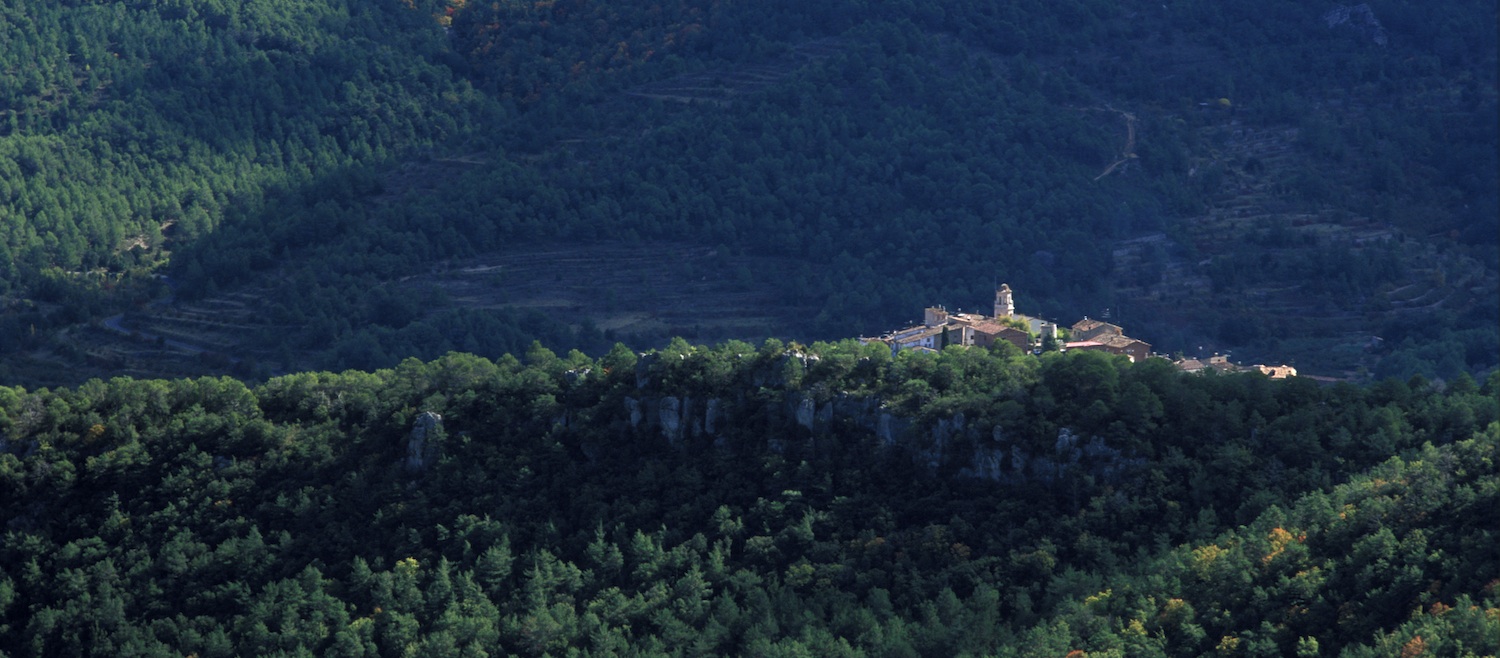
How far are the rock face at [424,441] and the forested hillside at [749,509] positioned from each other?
0.09 metres

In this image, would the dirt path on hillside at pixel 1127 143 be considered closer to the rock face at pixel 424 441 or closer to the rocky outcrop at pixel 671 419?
the rocky outcrop at pixel 671 419

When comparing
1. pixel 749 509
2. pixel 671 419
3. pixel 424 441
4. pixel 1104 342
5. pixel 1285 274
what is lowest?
pixel 1285 274

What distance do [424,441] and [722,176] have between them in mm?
44865

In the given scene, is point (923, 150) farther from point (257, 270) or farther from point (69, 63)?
point (69, 63)

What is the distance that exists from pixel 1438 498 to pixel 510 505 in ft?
68.9

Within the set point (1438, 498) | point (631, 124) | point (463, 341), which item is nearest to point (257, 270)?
point (463, 341)

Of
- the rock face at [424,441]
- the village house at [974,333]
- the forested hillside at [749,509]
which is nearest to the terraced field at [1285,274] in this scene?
the village house at [974,333]

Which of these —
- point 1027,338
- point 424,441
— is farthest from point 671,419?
A: point 1027,338

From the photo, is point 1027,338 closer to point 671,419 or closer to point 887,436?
point 887,436

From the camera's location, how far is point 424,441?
59844 millimetres

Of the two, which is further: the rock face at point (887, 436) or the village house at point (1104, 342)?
the village house at point (1104, 342)

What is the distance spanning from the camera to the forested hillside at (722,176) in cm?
9031

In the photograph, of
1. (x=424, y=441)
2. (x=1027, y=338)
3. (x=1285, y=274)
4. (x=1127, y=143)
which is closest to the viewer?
(x=424, y=441)

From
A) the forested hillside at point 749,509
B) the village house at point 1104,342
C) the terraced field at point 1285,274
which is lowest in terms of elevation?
the terraced field at point 1285,274
